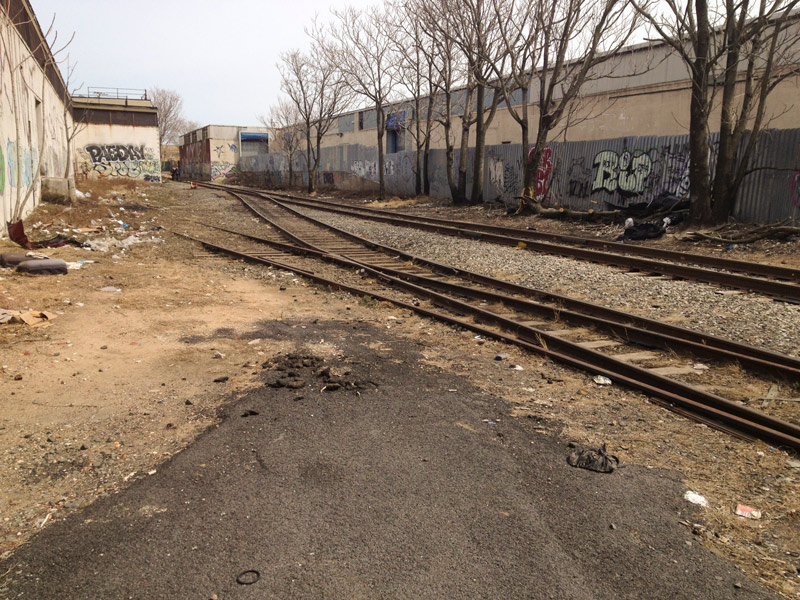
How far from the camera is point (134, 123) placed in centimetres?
4600

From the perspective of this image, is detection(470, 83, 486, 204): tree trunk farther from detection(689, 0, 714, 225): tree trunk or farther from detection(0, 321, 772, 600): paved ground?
detection(0, 321, 772, 600): paved ground

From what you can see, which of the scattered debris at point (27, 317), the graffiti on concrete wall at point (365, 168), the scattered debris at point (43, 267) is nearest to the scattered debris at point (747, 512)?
the scattered debris at point (27, 317)

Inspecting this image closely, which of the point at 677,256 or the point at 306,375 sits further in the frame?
the point at 677,256

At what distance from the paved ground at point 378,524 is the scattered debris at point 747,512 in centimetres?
34

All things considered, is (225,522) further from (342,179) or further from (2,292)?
(342,179)

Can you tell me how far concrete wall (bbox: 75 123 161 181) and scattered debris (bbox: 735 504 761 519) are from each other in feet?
157

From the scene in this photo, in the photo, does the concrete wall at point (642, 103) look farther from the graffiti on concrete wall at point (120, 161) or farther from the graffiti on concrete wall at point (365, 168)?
the graffiti on concrete wall at point (120, 161)

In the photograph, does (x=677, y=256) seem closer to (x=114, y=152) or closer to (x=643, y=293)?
(x=643, y=293)

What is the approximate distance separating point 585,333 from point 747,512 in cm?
384

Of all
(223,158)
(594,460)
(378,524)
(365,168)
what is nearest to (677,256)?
(594,460)

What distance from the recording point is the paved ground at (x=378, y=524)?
2615mm

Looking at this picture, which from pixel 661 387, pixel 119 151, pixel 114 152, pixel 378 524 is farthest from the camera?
pixel 119 151

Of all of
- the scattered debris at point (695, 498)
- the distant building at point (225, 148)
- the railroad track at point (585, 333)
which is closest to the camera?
the scattered debris at point (695, 498)

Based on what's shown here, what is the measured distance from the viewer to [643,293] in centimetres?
880
